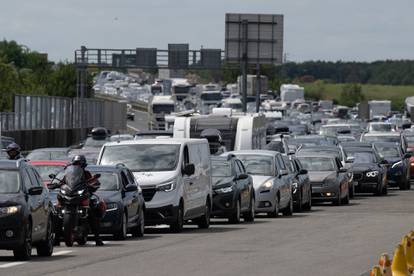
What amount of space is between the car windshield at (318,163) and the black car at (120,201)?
53.5 ft

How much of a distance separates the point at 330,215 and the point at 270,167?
79.9 inches

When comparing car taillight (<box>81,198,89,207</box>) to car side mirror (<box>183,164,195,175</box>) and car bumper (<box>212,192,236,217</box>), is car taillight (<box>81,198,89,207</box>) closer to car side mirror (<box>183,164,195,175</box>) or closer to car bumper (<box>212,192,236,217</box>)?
car side mirror (<box>183,164,195,175</box>)

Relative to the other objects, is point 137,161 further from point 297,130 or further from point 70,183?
point 297,130

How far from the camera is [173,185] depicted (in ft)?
100

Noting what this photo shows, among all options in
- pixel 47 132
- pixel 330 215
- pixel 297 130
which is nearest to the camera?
pixel 330 215

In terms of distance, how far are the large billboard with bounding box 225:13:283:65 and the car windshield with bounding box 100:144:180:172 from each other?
163 feet

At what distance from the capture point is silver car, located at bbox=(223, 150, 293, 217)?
1460 inches

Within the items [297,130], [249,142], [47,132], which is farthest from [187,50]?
[249,142]

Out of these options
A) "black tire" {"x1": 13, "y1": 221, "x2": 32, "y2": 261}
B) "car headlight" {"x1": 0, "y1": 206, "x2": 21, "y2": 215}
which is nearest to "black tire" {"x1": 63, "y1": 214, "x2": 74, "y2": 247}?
"black tire" {"x1": 13, "y1": 221, "x2": 32, "y2": 261}

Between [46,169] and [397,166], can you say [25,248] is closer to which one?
[46,169]

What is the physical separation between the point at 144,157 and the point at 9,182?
8.46 metres

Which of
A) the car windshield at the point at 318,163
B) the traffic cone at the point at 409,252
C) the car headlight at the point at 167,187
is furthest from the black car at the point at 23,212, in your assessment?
the car windshield at the point at 318,163

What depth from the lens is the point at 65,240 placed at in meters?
26.5

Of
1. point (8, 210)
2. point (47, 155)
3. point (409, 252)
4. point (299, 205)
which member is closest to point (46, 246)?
point (8, 210)
